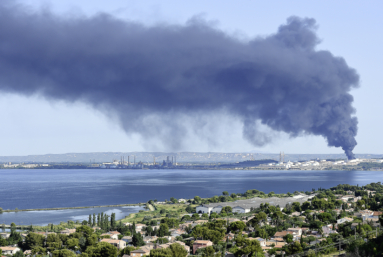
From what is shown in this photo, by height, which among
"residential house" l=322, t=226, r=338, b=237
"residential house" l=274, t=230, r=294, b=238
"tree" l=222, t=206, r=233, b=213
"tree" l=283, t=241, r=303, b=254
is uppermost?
"tree" l=283, t=241, r=303, b=254

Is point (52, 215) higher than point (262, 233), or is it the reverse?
point (262, 233)

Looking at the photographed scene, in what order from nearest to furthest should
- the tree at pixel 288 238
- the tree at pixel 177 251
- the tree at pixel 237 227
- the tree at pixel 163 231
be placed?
the tree at pixel 177 251 → the tree at pixel 288 238 → the tree at pixel 237 227 → the tree at pixel 163 231

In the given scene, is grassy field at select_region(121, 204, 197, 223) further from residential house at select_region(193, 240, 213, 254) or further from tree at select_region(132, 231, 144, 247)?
residential house at select_region(193, 240, 213, 254)

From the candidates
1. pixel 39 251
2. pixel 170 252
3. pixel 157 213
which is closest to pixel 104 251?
pixel 170 252

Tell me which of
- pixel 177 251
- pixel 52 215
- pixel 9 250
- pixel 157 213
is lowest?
pixel 52 215

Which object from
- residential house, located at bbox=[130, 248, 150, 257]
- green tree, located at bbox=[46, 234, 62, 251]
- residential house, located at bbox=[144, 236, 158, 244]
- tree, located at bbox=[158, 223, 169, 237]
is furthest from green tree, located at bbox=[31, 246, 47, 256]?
tree, located at bbox=[158, 223, 169, 237]

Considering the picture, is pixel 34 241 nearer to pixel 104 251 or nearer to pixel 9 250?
pixel 9 250

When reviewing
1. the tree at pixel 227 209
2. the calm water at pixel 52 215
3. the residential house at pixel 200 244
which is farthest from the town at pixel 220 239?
the tree at pixel 227 209

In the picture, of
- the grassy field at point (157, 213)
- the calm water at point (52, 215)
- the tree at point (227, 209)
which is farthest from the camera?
the tree at point (227, 209)

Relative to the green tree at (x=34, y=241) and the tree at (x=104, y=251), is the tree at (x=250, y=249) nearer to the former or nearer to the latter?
the tree at (x=104, y=251)

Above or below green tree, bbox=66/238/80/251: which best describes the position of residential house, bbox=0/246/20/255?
below

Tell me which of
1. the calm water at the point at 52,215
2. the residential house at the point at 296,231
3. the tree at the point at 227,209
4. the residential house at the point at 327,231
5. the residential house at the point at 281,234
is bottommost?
the calm water at the point at 52,215
